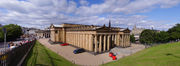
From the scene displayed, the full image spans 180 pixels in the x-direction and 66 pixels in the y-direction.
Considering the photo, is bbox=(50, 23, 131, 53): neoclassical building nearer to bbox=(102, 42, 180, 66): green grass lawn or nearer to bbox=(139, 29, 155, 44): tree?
bbox=(102, 42, 180, 66): green grass lawn

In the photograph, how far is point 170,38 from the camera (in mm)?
53938

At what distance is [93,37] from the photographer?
33.8m

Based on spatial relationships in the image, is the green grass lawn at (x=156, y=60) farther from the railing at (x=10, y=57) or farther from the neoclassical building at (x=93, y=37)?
the railing at (x=10, y=57)

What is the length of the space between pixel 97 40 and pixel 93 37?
256cm

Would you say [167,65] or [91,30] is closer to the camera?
[167,65]

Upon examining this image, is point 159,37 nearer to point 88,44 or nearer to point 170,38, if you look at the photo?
point 170,38

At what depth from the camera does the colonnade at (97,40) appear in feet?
108

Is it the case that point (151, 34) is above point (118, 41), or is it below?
above

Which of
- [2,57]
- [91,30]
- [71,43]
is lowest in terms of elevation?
[71,43]

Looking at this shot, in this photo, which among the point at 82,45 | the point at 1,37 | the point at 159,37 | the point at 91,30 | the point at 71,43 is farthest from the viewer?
the point at 159,37

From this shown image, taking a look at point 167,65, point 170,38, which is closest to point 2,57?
point 167,65

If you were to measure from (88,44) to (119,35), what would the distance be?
19.2m

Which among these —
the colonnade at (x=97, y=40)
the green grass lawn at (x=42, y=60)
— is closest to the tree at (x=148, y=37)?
the colonnade at (x=97, y=40)

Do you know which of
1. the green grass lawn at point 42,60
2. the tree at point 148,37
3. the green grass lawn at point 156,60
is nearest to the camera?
the green grass lawn at point 156,60
